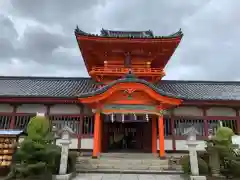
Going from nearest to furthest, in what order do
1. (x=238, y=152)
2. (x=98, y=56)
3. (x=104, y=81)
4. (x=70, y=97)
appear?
(x=238, y=152)
(x=70, y=97)
(x=104, y=81)
(x=98, y=56)

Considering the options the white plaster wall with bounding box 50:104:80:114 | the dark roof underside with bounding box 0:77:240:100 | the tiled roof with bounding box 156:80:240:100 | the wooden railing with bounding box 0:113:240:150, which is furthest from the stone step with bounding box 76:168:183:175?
the tiled roof with bounding box 156:80:240:100

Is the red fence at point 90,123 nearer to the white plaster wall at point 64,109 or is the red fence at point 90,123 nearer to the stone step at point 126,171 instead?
the white plaster wall at point 64,109

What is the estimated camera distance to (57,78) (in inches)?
712

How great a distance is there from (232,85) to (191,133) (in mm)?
12238

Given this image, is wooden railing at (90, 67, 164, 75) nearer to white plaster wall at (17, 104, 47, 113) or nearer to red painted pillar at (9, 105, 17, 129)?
white plaster wall at (17, 104, 47, 113)

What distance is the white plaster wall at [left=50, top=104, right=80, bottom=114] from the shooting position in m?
13.7

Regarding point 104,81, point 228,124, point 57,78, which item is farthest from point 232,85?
point 57,78

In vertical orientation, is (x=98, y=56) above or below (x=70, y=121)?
above

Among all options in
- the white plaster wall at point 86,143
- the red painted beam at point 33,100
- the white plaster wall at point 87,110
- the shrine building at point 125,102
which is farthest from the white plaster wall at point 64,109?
the white plaster wall at point 86,143

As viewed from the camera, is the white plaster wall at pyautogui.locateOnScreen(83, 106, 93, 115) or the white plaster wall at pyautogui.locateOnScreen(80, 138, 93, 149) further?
the white plaster wall at pyautogui.locateOnScreen(83, 106, 93, 115)

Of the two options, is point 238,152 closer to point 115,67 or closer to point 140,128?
point 140,128

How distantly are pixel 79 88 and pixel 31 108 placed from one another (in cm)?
386

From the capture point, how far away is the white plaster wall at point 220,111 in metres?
13.9

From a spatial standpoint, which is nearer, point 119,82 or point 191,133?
point 191,133
